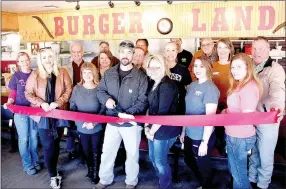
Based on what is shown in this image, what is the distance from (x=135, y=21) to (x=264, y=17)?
1.80 m

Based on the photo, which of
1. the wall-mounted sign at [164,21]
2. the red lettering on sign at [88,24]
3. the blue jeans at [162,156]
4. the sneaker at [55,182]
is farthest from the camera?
the red lettering on sign at [88,24]

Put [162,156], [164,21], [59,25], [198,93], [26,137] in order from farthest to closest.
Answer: [59,25] < [164,21] < [26,137] < [162,156] < [198,93]

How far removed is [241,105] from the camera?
107 inches

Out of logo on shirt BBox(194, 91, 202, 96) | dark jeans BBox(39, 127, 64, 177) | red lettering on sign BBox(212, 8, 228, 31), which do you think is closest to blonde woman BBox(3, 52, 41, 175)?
dark jeans BBox(39, 127, 64, 177)

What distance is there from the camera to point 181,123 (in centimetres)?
297

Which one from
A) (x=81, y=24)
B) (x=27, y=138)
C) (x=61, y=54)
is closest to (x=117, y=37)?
(x=81, y=24)

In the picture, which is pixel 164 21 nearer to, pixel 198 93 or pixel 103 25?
pixel 103 25

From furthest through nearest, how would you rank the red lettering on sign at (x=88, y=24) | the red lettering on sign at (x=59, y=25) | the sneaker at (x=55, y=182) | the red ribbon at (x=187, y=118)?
the red lettering on sign at (x=59, y=25), the red lettering on sign at (x=88, y=24), the sneaker at (x=55, y=182), the red ribbon at (x=187, y=118)

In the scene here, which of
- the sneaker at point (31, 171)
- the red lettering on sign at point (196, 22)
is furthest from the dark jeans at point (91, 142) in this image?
the red lettering on sign at point (196, 22)

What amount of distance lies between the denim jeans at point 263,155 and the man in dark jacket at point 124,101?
1383mm

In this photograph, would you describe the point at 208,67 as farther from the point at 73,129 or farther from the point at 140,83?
the point at 73,129

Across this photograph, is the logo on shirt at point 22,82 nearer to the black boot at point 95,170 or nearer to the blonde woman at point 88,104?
the blonde woman at point 88,104

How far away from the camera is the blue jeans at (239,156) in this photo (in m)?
2.77

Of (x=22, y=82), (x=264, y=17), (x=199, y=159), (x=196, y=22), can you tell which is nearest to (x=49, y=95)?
(x=22, y=82)
